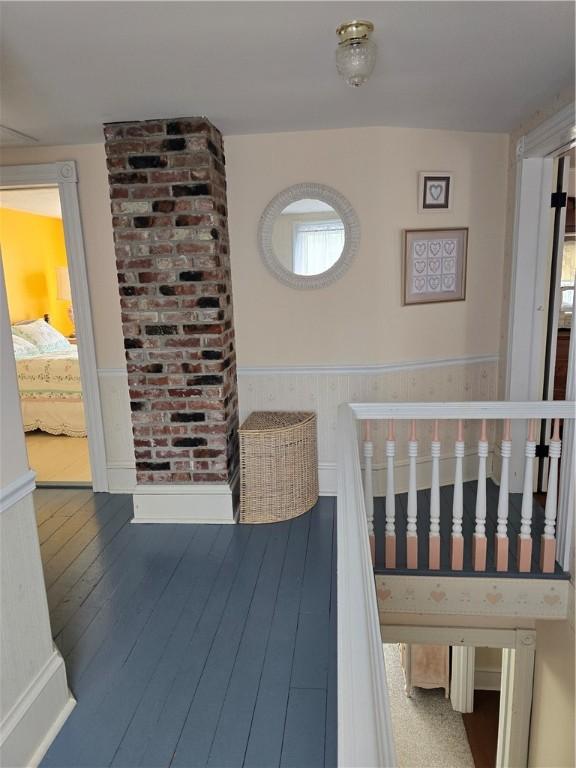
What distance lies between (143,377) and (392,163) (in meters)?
1.93

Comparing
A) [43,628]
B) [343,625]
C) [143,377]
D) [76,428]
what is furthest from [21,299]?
[343,625]

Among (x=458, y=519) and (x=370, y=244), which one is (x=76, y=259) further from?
(x=458, y=519)

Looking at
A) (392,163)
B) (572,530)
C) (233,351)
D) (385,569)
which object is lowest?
(385,569)

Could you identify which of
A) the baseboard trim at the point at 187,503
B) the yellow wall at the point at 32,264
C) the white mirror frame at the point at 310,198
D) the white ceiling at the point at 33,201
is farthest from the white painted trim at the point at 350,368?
the yellow wall at the point at 32,264

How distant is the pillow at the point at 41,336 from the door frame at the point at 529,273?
453 cm

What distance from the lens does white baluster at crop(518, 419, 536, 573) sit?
2561 millimetres

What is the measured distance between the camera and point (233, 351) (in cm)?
347

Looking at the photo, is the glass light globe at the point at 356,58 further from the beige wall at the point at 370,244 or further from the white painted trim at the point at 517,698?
the white painted trim at the point at 517,698

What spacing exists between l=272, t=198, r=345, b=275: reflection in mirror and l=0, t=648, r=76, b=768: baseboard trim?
240 cm

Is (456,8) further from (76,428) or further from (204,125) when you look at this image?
(76,428)

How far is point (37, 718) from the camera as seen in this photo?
5.69 feet

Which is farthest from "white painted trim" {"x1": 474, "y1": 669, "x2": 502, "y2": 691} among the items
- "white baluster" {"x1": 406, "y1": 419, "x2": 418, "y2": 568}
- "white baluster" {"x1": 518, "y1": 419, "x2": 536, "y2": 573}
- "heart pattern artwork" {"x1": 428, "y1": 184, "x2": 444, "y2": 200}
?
"heart pattern artwork" {"x1": 428, "y1": 184, "x2": 444, "y2": 200}

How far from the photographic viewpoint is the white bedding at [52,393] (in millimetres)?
5012

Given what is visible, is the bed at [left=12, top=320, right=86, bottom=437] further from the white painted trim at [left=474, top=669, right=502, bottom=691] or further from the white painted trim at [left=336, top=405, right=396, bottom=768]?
the white painted trim at [left=474, top=669, right=502, bottom=691]
